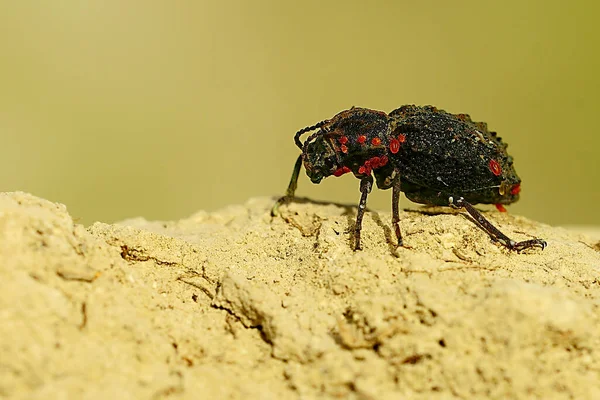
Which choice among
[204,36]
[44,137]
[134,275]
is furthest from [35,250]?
[204,36]

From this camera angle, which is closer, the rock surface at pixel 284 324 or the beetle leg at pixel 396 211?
the rock surface at pixel 284 324

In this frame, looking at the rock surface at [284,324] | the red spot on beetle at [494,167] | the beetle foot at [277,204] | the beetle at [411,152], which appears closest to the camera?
the rock surface at [284,324]

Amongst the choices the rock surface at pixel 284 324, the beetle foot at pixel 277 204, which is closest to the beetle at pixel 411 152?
the beetle foot at pixel 277 204

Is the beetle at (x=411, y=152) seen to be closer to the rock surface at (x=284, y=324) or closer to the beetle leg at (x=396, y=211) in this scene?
the beetle leg at (x=396, y=211)

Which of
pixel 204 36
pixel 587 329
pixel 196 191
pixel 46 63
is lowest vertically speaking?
pixel 587 329

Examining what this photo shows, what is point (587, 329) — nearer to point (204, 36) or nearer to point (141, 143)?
point (141, 143)

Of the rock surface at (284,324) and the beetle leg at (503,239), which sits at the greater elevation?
the beetle leg at (503,239)

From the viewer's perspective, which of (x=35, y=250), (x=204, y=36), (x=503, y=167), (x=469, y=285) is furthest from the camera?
(x=204, y=36)
